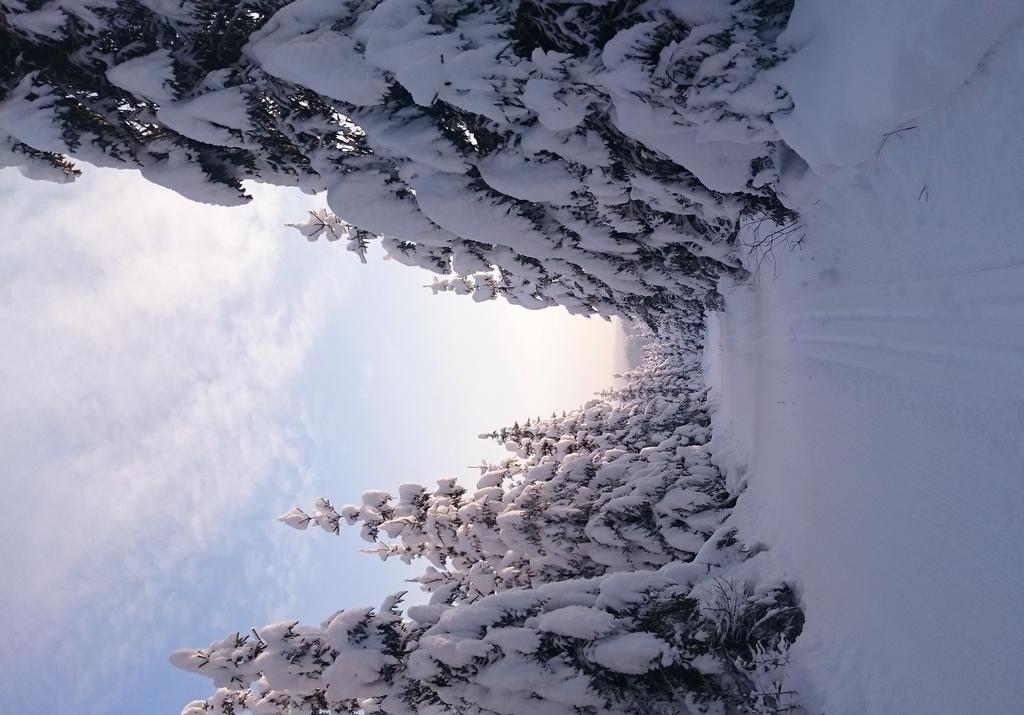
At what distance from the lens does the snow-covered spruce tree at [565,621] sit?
6.01 m

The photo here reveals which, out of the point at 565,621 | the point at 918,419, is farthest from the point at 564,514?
the point at 918,419

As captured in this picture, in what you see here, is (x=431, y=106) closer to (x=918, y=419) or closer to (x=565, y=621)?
(x=918, y=419)

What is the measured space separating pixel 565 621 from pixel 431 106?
208 inches

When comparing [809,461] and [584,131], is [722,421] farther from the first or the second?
[584,131]

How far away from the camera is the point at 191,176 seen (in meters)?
6.14

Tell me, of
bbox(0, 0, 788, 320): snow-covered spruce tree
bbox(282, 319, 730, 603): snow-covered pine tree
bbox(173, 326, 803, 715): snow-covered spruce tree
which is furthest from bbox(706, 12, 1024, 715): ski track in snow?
bbox(282, 319, 730, 603): snow-covered pine tree

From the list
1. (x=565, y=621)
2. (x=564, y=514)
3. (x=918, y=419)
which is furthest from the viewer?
(x=564, y=514)

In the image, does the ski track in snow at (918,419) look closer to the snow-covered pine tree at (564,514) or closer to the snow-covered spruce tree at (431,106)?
the snow-covered spruce tree at (431,106)

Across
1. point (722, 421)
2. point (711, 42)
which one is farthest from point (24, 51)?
point (722, 421)

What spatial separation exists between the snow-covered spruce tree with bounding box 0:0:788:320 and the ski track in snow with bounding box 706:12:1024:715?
1008mm

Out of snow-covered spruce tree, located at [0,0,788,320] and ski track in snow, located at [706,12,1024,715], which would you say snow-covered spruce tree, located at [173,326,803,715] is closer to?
ski track in snow, located at [706,12,1024,715]

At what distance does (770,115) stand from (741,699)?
506 centimetres

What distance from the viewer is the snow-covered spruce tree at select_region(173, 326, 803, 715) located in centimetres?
601

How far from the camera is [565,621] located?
6535mm
